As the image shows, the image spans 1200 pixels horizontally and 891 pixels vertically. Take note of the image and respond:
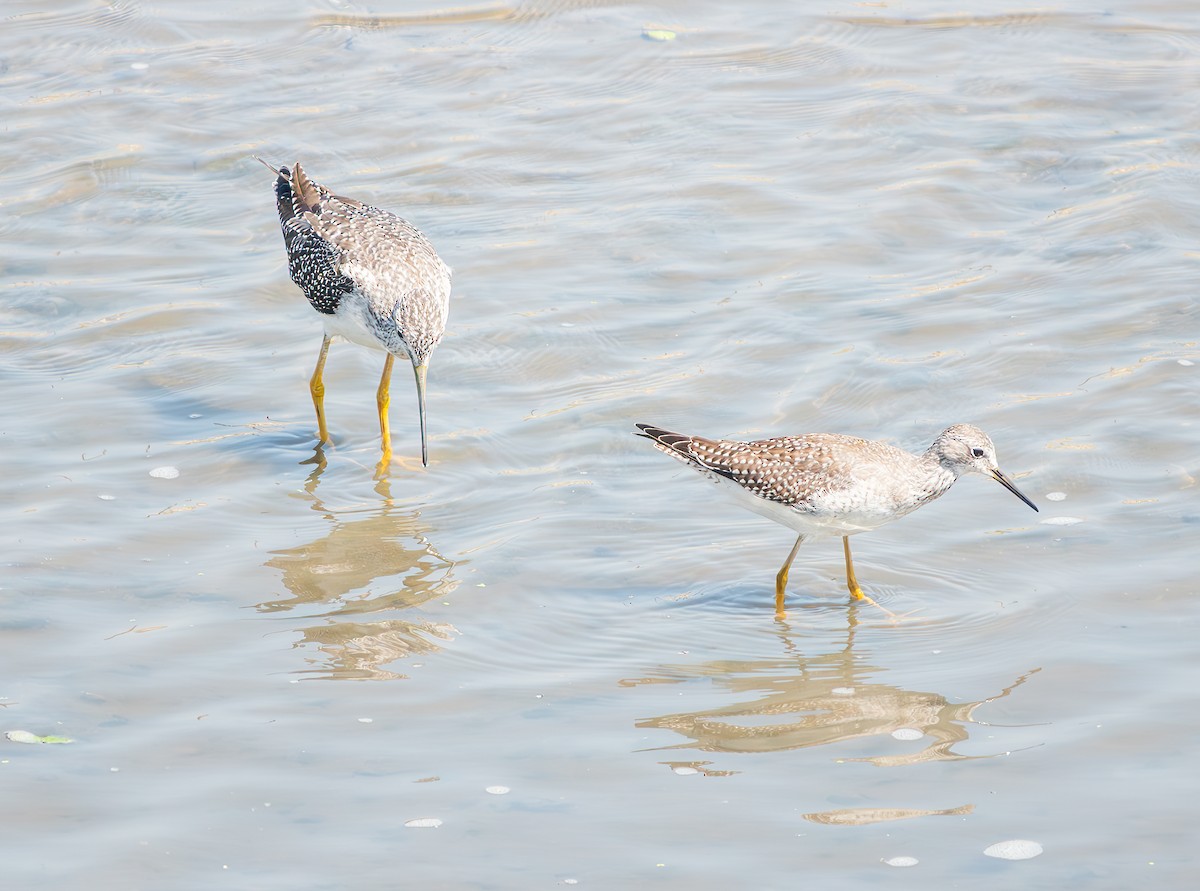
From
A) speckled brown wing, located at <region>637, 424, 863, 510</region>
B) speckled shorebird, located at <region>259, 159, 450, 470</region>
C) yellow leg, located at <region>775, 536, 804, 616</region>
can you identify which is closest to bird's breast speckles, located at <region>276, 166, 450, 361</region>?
speckled shorebird, located at <region>259, 159, 450, 470</region>

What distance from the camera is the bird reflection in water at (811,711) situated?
20.9ft

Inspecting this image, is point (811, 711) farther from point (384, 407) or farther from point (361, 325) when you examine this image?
point (361, 325)

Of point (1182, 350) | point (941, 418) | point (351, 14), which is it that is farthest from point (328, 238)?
point (351, 14)

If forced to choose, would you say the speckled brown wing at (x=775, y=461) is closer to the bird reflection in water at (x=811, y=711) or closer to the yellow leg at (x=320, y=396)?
the bird reflection in water at (x=811, y=711)

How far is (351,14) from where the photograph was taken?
16.0 metres

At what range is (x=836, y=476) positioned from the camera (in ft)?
24.9

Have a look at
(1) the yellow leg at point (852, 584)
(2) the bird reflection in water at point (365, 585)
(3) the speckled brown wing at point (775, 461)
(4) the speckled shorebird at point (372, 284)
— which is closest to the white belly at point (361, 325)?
(4) the speckled shorebird at point (372, 284)

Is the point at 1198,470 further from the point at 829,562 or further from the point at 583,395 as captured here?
the point at 583,395

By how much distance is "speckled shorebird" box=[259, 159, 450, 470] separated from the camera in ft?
30.2

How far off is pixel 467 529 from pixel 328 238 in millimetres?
2542

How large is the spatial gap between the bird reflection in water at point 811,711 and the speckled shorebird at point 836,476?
0.69 metres

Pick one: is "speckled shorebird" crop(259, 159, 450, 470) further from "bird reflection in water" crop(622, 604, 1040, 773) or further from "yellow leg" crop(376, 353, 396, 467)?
"bird reflection in water" crop(622, 604, 1040, 773)

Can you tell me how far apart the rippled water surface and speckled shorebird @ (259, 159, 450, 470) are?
54 cm

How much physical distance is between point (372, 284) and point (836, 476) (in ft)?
11.1
